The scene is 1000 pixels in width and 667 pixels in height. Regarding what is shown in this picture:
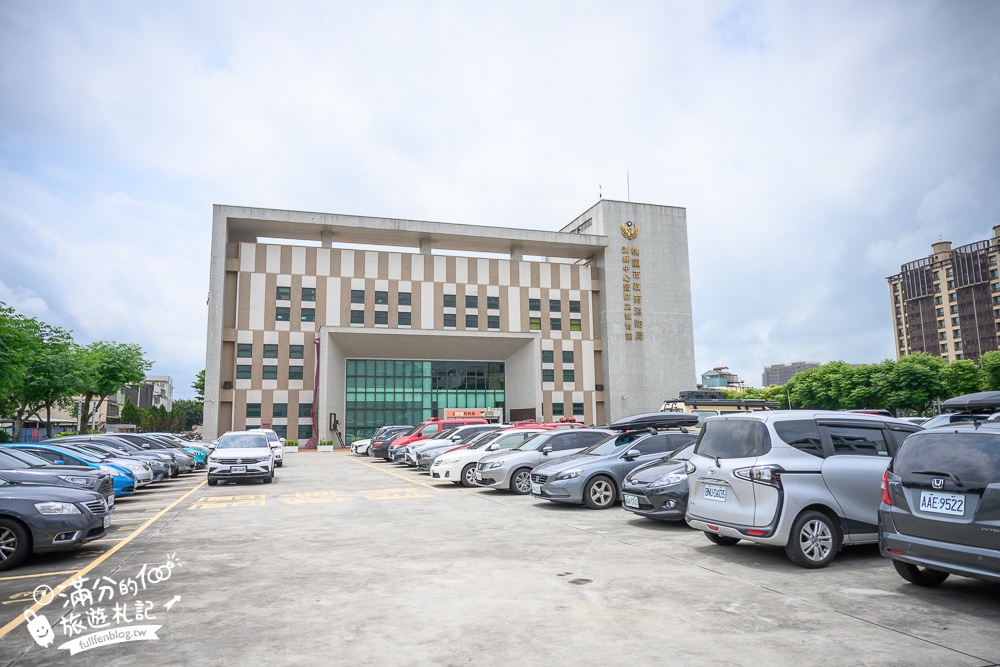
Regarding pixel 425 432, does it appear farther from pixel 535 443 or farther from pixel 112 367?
pixel 112 367

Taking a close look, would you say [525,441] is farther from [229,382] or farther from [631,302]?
[631,302]

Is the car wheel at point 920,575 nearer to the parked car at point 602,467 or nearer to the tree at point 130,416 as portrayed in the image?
the parked car at point 602,467

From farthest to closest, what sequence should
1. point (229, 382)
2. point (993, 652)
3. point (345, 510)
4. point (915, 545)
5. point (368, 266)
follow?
point (368, 266) < point (229, 382) < point (345, 510) < point (915, 545) < point (993, 652)

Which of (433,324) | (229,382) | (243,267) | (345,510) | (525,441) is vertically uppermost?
(243,267)

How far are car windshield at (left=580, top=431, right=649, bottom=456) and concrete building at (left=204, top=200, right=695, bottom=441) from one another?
38.1 meters

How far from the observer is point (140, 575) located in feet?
23.6

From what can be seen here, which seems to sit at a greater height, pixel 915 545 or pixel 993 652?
pixel 915 545

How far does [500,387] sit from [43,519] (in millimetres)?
53372

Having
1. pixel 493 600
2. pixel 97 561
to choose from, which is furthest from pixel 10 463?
pixel 493 600

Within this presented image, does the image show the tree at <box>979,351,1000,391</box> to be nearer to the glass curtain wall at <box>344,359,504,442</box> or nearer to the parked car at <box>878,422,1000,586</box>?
the glass curtain wall at <box>344,359,504,442</box>

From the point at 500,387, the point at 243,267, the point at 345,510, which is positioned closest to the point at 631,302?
the point at 500,387

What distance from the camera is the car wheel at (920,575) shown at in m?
6.32

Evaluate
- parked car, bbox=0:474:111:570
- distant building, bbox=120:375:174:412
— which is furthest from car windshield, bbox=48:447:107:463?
distant building, bbox=120:375:174:412

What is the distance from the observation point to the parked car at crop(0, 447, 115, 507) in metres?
10.4
